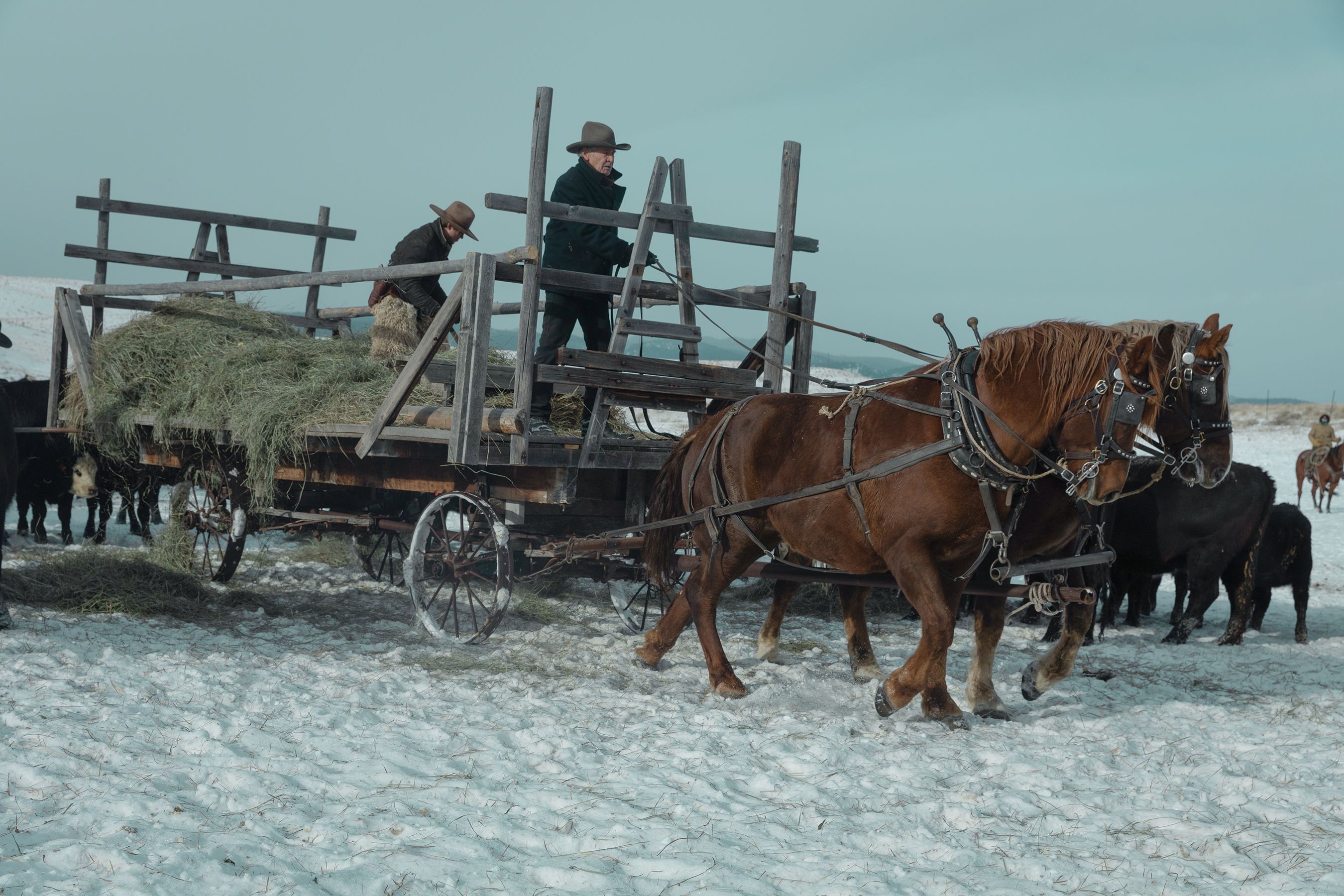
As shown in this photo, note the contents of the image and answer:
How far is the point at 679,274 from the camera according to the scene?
646cm

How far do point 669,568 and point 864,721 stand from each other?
1.79m

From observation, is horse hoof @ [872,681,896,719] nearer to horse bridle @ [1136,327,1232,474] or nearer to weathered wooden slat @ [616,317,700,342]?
horse bridle @ [1136,327,1232,474]

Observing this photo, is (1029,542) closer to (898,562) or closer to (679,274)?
(898,562)

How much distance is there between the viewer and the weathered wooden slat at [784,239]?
21.4 ft

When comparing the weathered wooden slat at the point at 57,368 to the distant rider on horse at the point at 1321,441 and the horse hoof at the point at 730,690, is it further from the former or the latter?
the distant rider on horse at the point at 1321,441

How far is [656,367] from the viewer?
248 inches

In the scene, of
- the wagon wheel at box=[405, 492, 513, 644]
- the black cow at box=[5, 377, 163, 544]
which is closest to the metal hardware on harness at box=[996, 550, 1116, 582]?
the wagon wheel at box=[405, 492, 513, 644]

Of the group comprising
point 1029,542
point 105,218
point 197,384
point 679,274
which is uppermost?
point 105,218

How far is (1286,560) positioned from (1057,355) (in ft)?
19.7

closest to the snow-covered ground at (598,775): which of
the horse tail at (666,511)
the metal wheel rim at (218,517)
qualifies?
the horse tail at (666,511)

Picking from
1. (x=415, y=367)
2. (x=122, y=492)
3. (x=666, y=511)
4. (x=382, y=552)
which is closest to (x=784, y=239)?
(x=666, y=511)

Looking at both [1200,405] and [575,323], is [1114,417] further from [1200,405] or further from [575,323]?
[575,323]

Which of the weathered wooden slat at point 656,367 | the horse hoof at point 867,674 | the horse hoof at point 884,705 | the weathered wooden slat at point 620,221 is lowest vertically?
the horse hoof at point 867,674

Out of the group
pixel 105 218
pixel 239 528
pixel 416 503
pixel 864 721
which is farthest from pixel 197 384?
pixel 864 721
